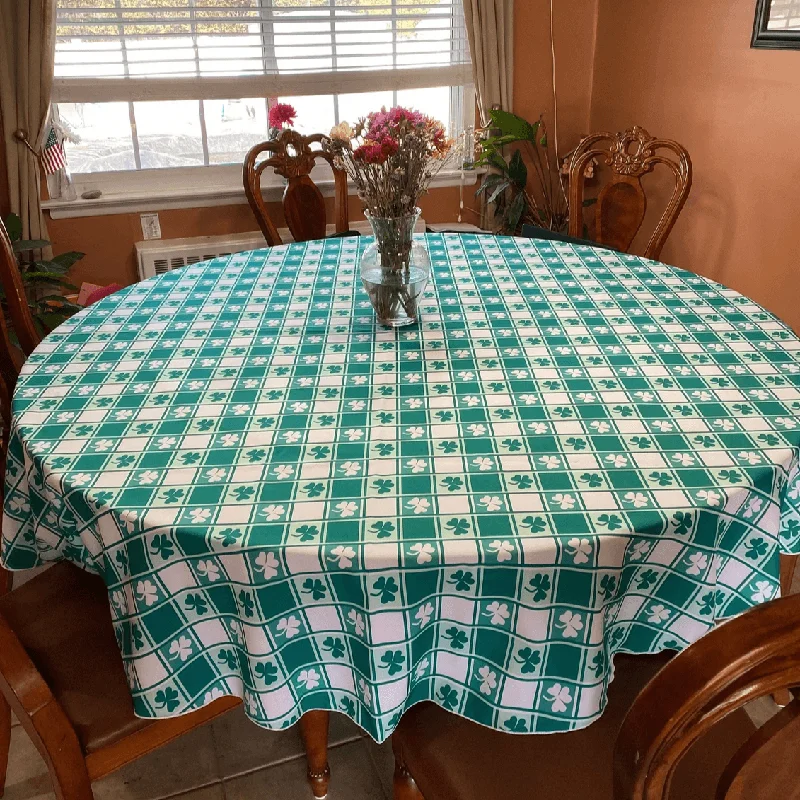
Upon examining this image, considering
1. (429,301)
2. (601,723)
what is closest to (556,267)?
(429,301)

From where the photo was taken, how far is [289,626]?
1.01 m

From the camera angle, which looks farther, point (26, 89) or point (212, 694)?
point (26, 89)

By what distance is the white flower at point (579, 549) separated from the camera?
0.96 meters

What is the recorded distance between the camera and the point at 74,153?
318 cm

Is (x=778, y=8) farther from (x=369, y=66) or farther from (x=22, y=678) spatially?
(x=22, y=678)

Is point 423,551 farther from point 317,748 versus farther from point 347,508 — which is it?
point 317,748

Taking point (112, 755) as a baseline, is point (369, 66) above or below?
above

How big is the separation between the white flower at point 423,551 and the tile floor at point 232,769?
0.84m

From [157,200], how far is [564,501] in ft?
8.72

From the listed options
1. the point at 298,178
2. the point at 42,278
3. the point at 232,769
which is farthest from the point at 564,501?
the point at 42,278

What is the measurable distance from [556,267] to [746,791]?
1489 mm

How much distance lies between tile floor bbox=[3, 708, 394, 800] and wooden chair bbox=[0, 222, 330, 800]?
19cm

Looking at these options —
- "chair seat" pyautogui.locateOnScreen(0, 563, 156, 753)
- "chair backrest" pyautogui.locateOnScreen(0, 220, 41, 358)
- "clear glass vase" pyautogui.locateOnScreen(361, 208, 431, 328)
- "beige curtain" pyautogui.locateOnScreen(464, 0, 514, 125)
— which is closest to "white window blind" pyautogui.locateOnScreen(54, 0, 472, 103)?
"beige curtain" pyautogui.locateOnScreen(464, 0, 514, 125)

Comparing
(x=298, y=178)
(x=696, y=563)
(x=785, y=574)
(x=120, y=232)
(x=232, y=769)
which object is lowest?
(x=232, y=769)
